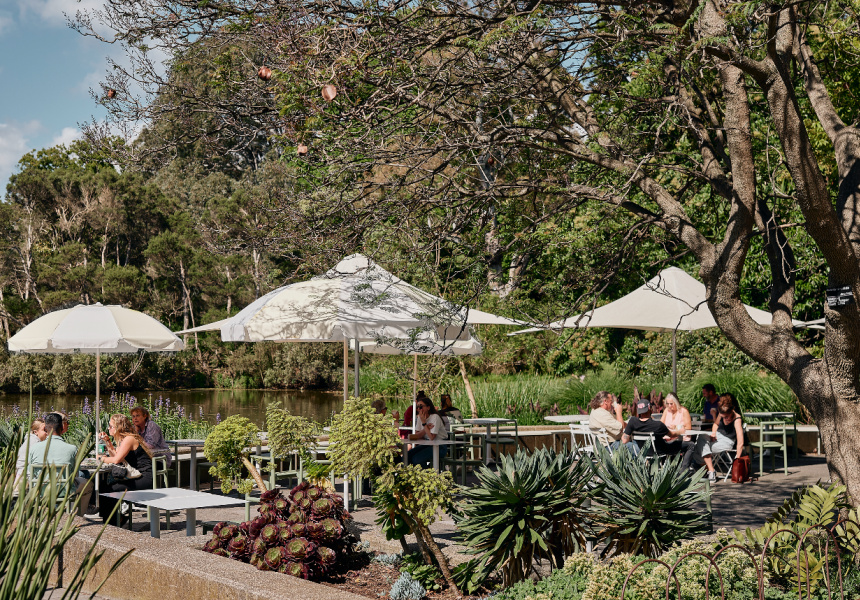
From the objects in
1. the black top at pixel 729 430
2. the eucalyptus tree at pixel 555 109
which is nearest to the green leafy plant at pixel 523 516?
the eucalyptus tree at pixel 555 109

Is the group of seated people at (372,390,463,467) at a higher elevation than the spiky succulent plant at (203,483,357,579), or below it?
higher

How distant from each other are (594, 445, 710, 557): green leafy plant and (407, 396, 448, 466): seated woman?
3.56 meters

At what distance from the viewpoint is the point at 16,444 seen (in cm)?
→ 233

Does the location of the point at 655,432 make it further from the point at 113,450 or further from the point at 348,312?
the point at 113,450

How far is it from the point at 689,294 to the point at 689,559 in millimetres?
7394

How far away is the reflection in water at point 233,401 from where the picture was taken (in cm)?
2822

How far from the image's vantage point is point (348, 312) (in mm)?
A: 8242

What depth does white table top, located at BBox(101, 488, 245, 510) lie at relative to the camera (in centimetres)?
675

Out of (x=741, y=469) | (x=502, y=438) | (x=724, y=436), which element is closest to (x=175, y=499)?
(x=502, y=438)

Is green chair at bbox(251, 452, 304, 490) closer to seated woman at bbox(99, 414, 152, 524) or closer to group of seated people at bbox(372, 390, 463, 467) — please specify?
seated woman at bbox(99, 414, 152, 524)

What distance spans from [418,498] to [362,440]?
1.72 feet

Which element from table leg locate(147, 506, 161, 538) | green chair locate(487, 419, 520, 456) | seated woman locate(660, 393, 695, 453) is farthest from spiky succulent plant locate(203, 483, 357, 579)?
seated woman locate(660, 393, 695, 453)

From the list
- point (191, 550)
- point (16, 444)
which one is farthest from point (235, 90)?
point (16, 444)

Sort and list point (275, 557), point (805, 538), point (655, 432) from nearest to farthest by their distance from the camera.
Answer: point (805, 538) < point (275, 557) < point (655, 432)
